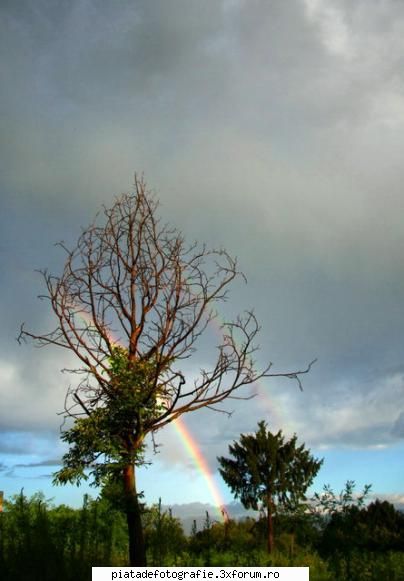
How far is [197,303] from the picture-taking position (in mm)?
15195

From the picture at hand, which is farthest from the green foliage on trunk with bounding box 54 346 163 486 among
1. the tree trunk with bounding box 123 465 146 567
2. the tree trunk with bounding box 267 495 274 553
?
the tree trunk with bounding box 267 495 274 553

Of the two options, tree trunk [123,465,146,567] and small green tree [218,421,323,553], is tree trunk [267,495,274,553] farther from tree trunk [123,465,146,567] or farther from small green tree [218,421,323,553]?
tree trunk [123,465,146,567]

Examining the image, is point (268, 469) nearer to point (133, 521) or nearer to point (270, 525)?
point (270, 525)

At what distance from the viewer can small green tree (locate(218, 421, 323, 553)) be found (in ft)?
118

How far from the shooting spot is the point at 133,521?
41.5ft

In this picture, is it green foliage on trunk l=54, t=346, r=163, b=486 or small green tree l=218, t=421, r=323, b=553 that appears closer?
green foliage on trunk l=54, t=346, r=163, b=486

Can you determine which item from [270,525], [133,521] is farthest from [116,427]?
[270,525]

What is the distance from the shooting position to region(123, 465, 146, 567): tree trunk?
12102 mm

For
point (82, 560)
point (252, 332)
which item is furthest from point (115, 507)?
point (82, 560)

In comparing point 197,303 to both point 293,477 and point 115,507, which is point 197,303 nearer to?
point 115,507

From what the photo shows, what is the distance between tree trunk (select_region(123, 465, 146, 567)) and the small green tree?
24.2m

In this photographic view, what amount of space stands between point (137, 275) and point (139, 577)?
844cm

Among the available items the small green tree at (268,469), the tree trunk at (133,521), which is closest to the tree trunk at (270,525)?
the small green tree at (268,469)

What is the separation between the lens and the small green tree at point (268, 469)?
36.0 m
